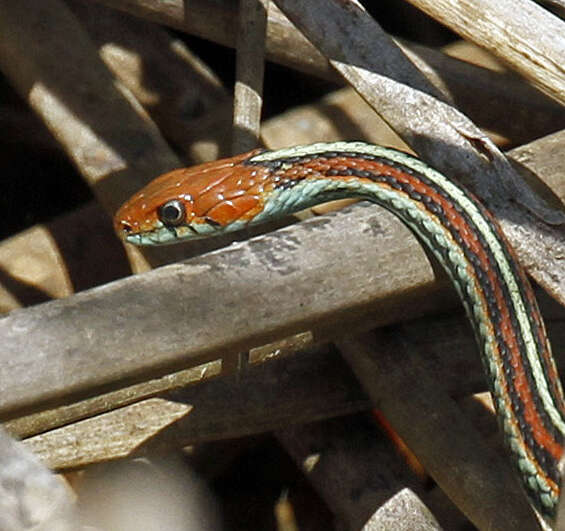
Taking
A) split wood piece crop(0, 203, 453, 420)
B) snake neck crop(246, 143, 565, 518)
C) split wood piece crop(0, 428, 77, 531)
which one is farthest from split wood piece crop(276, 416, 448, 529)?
split wood piece crop(0, 428, 77, 531)

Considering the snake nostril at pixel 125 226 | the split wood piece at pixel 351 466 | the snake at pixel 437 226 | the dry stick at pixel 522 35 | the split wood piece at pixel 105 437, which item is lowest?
the split wood piece at pixel 105 437

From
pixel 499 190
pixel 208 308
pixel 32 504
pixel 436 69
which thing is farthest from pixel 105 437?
pixel 32 504

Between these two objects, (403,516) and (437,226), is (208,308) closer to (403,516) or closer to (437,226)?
(437,226)

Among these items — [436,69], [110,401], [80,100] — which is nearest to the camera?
[110,401]

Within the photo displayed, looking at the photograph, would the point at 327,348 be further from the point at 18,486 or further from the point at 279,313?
→ the point at 18,486

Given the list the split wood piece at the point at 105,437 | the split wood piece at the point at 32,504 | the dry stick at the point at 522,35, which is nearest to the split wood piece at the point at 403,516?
the split wood piece at the point at 105,437

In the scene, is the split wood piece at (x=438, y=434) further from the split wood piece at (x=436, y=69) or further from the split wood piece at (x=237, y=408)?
the split wood piece at (x=436, y=69)
